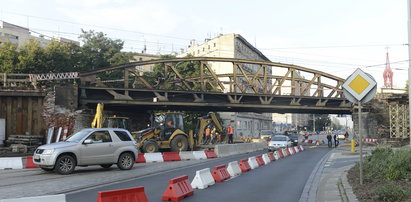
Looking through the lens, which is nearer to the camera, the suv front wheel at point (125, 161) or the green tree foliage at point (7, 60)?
the suv front wheel at point (125, 161)

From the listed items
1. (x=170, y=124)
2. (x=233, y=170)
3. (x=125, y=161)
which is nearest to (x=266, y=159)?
(x=233, y=170)

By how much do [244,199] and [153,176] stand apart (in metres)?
5.42

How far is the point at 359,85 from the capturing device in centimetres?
1052

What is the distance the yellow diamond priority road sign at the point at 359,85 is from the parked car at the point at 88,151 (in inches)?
359

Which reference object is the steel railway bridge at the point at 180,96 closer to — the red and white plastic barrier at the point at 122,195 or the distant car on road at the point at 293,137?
the distant car on road at the point at 293,137

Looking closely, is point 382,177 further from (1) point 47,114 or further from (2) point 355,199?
(1) point 47,114

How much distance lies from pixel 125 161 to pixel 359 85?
9.60 m

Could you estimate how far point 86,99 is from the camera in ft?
102

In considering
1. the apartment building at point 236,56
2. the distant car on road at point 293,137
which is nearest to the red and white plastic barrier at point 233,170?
the distant car on road at point 293,137

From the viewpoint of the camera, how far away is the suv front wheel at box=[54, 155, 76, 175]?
13.8m

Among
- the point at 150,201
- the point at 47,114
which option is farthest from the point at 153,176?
the point at 47,114

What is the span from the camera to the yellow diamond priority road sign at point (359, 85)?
407 inches

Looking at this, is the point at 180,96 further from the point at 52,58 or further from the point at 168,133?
the point at 52,58

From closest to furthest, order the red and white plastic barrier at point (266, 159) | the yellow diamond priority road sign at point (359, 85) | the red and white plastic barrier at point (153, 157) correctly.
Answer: the yellow diamond priority road sign at point (359, 85)
the red and white plastic barrier at point (266, 159)
the red and white plastic barrier at point (153, 157)
